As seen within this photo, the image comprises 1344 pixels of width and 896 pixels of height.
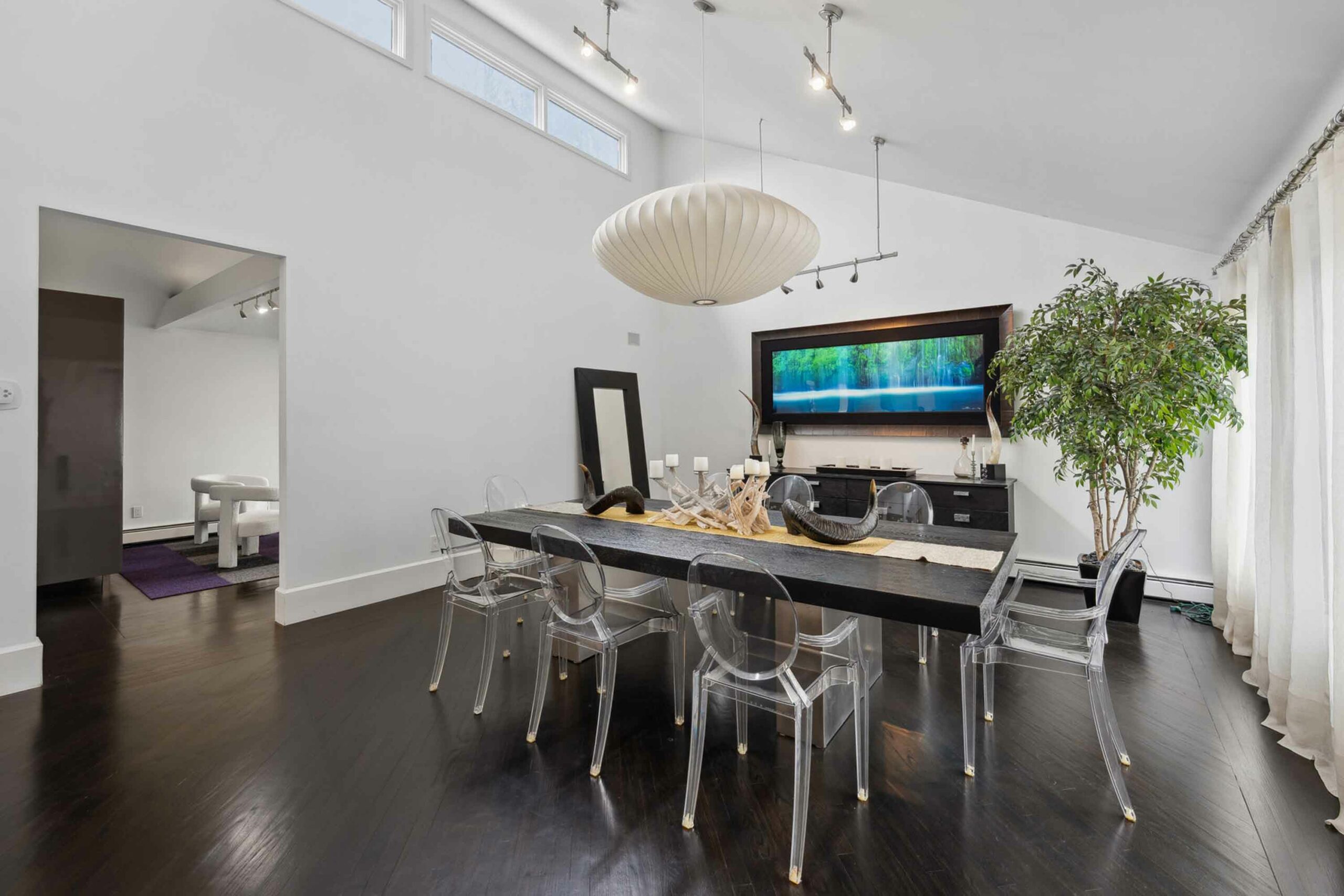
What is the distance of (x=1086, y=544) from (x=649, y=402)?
419 cm

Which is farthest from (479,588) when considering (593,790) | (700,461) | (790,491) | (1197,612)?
(1197,612)

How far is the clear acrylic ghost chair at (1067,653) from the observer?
1.98 meters

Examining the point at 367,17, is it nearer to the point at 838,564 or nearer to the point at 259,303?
the point at 259,303

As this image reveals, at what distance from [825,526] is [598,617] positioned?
1.04 metres

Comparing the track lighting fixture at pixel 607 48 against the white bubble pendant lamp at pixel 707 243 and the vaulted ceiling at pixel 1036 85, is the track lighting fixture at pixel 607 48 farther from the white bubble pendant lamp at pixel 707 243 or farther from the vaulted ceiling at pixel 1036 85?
the white bubble pendant lamp at pixel 707 243

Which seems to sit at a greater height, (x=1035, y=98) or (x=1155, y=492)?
(x=1035, y=98)

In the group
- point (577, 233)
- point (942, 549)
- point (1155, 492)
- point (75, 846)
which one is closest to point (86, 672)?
point (75, 846)

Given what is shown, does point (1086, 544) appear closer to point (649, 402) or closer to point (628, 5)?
point (649, 402)

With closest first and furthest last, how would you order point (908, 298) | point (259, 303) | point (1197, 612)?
Result: point (1197, 612) → point (908, 298) → point (259, 303)

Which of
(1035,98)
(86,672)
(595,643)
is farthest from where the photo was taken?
(86,672)

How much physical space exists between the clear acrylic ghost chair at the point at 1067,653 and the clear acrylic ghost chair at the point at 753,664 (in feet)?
1.39

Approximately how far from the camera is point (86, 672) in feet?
9.90

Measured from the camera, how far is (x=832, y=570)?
2076 mm

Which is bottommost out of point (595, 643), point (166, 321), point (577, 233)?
point (595, 643)
